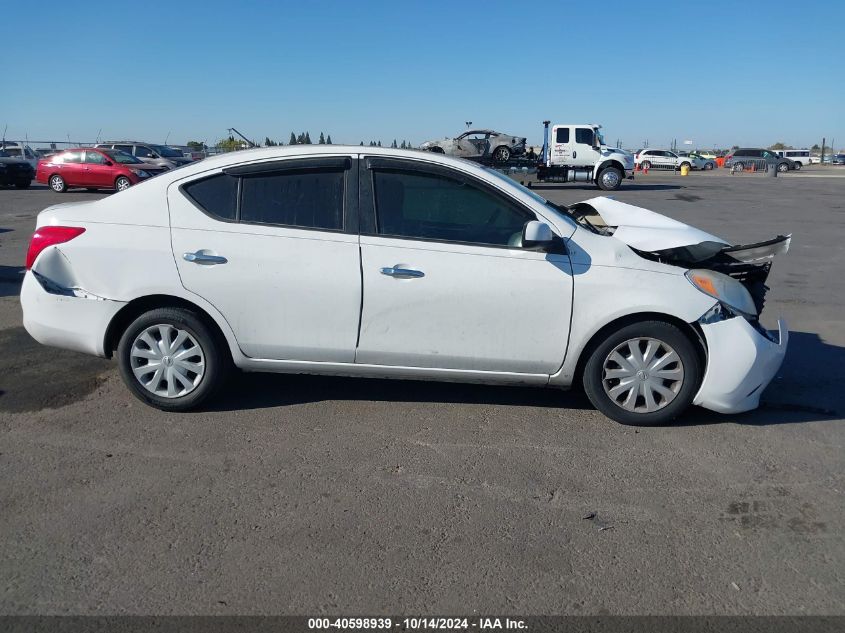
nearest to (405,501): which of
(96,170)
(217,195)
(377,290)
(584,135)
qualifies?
(377,290)

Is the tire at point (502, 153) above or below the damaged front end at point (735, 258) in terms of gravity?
above

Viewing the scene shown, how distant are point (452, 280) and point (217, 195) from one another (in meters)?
1.61

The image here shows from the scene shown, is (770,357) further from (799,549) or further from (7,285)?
(7,285)

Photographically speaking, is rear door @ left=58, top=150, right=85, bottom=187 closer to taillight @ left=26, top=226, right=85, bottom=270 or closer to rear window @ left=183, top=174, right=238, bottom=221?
taillight @ left=26, top=226, right=85, bottom=270

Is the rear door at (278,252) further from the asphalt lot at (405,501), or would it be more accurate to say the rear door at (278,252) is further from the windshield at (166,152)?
the windshield at (166,152)

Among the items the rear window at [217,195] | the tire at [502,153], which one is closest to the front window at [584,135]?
the tire at [502,153]

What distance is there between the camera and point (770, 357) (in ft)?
14.6

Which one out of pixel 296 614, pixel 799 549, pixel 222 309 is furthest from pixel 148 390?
pixel 799 549

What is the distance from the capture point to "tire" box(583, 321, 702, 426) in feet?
14.6

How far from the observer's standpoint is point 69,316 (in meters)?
4.61

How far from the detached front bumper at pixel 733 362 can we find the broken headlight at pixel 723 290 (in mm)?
104

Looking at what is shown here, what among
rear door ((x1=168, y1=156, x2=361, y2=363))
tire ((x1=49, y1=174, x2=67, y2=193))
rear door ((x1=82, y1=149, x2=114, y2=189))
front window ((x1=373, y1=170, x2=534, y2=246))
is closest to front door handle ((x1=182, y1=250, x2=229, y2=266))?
rear door ((x1=168, y1=156, x2=361, y2=363))

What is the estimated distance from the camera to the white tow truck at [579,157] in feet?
98.7

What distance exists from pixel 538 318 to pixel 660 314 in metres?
0.75
